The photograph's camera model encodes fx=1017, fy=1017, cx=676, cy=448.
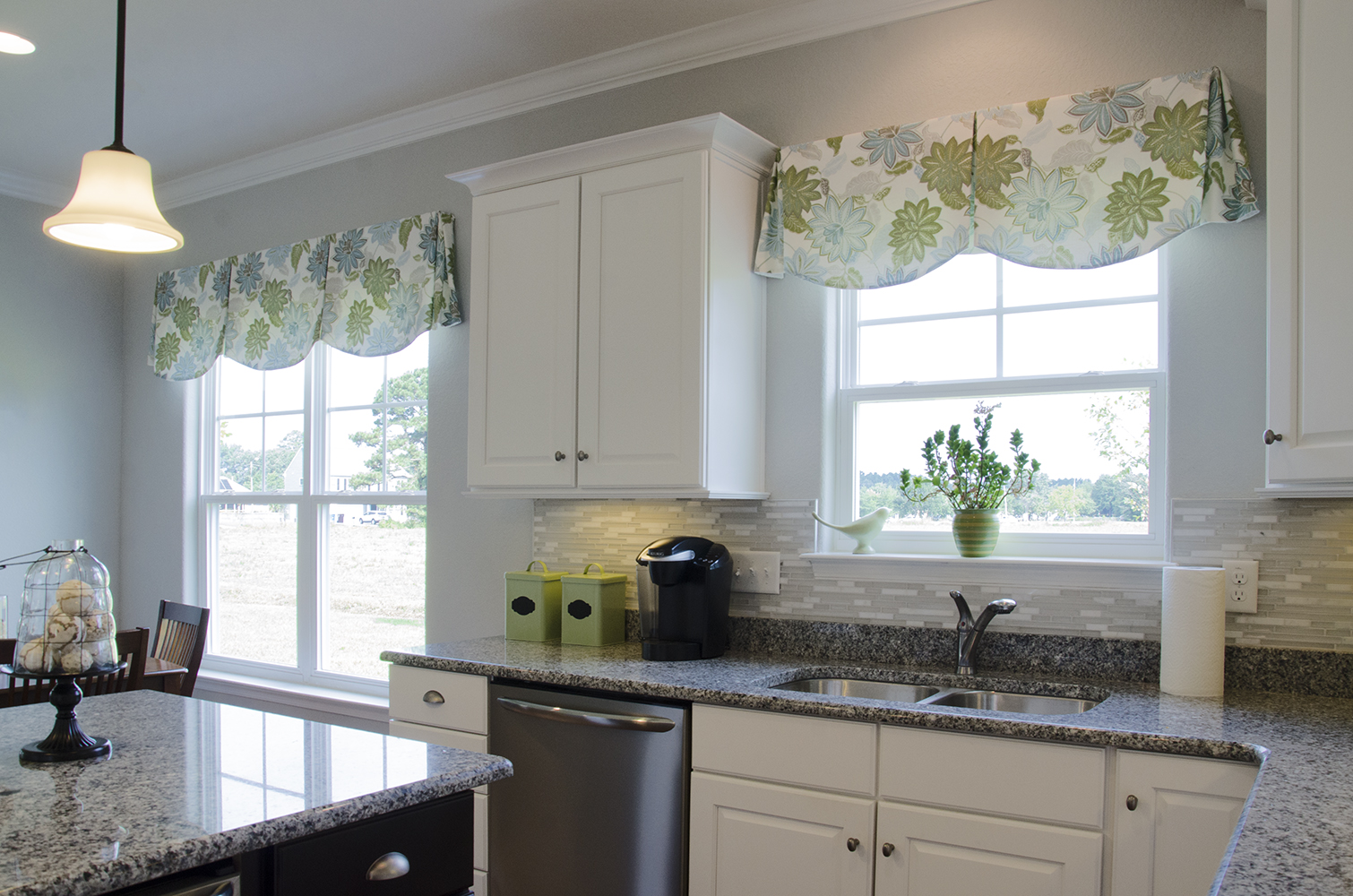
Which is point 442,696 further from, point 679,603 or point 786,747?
point 786,747

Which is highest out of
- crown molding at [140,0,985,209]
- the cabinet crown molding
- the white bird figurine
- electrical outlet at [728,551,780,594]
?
crown molding at [140,0,985,209]

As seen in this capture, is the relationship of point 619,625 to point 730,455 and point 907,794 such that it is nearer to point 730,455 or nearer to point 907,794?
point 730,455

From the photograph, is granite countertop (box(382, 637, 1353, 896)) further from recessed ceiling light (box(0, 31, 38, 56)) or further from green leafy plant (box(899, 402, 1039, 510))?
recessed ceiling light (box(0, 31, 38, 56))

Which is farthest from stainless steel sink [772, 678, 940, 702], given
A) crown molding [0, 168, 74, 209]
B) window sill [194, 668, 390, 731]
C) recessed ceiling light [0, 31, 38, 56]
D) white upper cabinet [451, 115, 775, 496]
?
crown molding [0, 168, 74, 209]

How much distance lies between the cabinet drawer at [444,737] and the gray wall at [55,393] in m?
2.46

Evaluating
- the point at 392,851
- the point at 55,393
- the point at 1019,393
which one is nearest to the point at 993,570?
the point at 1019,393

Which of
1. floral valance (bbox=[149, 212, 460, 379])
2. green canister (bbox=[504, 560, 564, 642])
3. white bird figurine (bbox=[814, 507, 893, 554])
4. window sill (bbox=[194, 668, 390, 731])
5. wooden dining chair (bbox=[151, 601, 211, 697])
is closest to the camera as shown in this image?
Result: white bird figurine (bbox=[814, 507, 893, 554])

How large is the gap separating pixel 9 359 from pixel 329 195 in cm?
168

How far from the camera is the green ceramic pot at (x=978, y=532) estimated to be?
257 cm

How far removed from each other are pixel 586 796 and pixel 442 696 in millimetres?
531

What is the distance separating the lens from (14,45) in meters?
3.14

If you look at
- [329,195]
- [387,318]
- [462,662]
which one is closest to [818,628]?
[462,662]

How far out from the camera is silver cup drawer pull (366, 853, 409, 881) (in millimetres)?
1440

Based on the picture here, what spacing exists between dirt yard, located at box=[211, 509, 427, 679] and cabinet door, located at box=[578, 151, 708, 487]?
1320mm
